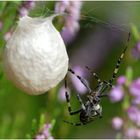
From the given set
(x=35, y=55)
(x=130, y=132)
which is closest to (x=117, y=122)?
(x=130, y=132)

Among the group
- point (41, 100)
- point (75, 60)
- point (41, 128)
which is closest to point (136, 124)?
point (41, 128)

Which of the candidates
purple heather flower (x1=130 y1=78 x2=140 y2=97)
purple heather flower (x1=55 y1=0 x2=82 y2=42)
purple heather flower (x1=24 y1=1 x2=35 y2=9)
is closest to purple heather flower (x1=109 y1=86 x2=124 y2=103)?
purple heather flower (x1=130 y1=78 x2=140 y2=97)

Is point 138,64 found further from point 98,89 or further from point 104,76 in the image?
point 98,89

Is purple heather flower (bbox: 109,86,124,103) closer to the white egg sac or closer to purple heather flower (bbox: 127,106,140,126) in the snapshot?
purple heather flower (bbox: 127,106,140,126)

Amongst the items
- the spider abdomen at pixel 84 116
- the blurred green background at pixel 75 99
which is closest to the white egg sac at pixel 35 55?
the spider abdomen at pixel 84 116

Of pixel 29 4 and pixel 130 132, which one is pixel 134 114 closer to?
pixel 130 132

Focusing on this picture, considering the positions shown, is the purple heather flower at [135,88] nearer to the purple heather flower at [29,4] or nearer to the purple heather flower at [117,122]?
the purple heather flower at [117,122]
